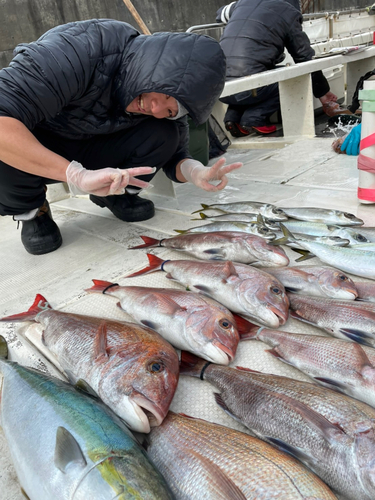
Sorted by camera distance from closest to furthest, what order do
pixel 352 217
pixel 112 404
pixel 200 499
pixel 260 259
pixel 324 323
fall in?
pixel 200 499, pixel 112 404, pixel 324 323, pixel 260 259, pixel 352 217

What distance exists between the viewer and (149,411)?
1.14 m

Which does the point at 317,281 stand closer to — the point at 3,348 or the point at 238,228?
the point at 238,228

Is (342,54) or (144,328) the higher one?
(342,54)

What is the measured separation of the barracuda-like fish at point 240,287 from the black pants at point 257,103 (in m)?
4.28

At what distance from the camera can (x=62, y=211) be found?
11.6 feet

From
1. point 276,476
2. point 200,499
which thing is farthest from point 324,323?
point 200,499

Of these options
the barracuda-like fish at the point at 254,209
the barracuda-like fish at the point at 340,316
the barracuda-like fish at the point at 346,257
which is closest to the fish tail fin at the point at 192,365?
the barracuda-like fish at the point at 340,316

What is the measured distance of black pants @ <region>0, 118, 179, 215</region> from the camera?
2.49m

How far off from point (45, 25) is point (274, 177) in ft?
35.9

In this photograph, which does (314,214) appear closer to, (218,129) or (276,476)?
(276,476)

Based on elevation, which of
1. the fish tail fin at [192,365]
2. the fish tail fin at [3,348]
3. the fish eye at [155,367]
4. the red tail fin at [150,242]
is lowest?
the red tail fin at [150,242]

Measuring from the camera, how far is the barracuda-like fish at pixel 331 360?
47.3 inches

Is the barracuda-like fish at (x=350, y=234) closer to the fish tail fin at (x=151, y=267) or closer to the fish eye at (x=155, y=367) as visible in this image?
the fish tail fin at (x=151, y=267)

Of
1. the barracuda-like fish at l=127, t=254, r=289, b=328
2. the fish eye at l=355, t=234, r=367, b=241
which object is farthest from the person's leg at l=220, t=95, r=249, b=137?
the barracuda-like fish at l=127, t=254, r=289, b=328
